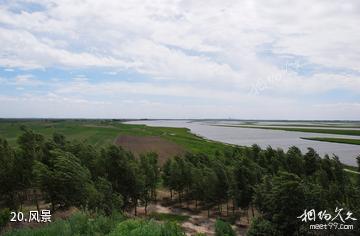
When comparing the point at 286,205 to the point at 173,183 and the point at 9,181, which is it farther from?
the point at 173,183

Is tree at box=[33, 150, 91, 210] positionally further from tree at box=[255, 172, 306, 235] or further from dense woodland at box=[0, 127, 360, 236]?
tree at box=[255, 172, 306, 235]

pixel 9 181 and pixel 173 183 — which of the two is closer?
pixel 9 181

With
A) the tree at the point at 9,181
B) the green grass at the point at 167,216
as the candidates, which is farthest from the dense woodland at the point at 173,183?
the green grass at the point at 167,216

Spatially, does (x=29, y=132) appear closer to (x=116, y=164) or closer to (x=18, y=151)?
(x=18, y=151)

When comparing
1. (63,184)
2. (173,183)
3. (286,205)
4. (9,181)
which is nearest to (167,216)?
(173,183)

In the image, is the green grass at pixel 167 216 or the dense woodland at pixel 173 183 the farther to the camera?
the green grass at pixel 167 216

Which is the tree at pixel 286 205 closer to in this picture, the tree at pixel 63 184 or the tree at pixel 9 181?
the tree at pixel 63 184

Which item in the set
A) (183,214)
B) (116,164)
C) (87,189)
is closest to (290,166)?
(183,214)

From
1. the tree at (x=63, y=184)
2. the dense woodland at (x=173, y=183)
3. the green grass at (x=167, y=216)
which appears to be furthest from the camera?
the green grass at (x=167, y=216)
